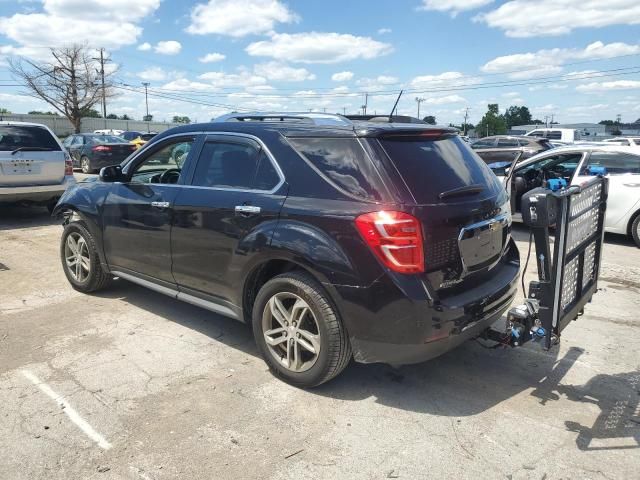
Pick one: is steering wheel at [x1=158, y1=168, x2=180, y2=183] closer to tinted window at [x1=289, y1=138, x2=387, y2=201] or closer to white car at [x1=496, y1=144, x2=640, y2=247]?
tinted window at [x1=289, y1=138, x2=387, y2=201]

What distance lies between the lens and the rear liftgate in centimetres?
294

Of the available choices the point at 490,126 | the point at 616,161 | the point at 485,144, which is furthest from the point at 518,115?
the point at 616,161

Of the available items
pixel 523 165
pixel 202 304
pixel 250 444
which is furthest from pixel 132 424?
pixel 523 165

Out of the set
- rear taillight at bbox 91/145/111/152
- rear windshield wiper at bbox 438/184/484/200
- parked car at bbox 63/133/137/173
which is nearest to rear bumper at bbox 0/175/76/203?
rear windshield wiper at bbox 438/184/484/200

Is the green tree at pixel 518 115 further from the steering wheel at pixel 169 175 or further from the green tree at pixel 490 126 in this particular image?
the steering wheel at pixel 169 175

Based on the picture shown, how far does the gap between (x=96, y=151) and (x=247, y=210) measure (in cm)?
1736

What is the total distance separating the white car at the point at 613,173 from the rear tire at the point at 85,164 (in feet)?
52.1

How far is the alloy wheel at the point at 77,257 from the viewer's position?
17.3 feet

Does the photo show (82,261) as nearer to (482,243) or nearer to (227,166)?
(227,166)

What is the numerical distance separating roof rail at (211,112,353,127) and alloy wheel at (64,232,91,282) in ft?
6.66

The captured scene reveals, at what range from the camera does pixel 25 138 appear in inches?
345

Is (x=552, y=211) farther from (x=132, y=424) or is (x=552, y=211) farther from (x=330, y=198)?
(x=132, y=424)

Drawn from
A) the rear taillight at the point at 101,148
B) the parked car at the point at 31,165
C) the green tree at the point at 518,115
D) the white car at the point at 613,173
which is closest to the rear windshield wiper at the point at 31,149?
the parked car at the point at 31,165

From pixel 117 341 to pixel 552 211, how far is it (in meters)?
3.39
